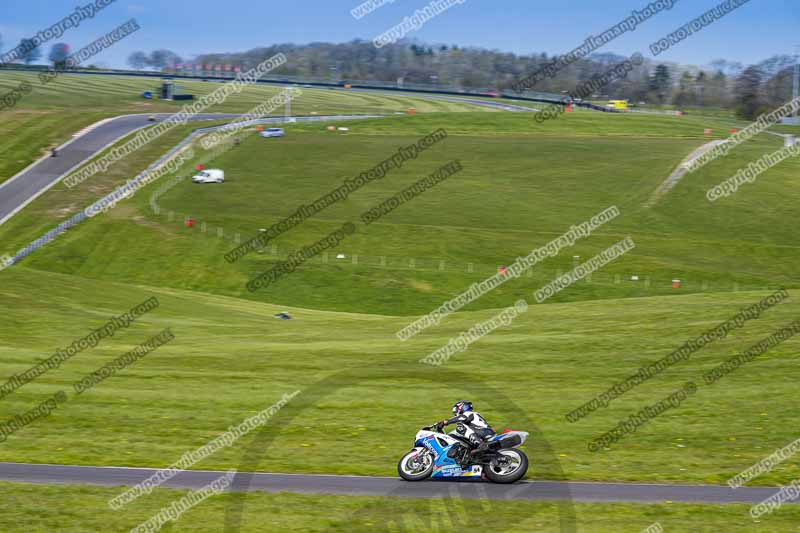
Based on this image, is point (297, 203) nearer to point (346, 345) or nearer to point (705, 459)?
point (346, 345)

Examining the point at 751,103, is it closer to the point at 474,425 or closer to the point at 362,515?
the point at 474,425

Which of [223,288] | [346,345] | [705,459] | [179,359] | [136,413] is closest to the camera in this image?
[705,459]

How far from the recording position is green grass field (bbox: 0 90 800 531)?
20.9m

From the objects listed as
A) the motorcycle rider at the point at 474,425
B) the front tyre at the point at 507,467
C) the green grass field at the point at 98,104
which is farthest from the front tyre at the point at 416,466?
the green grass field at the point at 98,104

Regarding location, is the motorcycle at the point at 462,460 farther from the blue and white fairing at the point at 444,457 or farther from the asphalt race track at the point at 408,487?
the asphalt race track at the point at 408,487

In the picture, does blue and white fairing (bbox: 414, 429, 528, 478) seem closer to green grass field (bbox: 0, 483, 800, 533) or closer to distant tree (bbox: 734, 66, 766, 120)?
green grass field (bbox: 0, 483, 800, 533)

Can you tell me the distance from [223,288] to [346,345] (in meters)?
20.8

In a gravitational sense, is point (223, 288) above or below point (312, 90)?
below

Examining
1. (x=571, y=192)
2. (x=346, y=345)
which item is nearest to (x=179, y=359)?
(x=346, y=345)

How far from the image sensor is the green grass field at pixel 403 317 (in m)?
20.9

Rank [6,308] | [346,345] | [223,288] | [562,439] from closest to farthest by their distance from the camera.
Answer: [562,439], [346,345], [6,308], [223,288]

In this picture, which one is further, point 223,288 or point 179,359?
point 223,288

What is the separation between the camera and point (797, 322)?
104ft

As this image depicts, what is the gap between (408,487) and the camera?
18.2 metres
